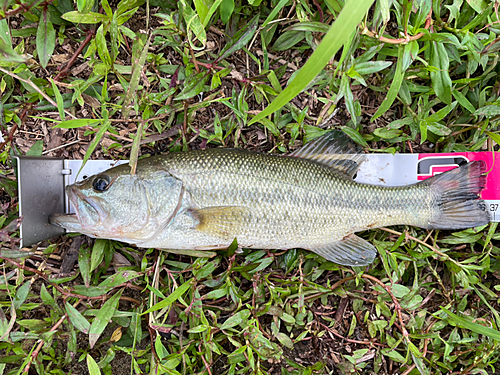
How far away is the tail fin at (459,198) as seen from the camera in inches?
103

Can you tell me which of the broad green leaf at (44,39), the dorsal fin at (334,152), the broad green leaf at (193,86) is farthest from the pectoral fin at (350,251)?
the broad green leaf at (44,39)

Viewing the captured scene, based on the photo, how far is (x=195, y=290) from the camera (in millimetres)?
2592

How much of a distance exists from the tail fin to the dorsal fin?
684 millimetres

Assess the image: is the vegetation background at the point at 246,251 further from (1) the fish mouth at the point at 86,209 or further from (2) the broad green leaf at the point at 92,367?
(1) the fish mouth at the point at 86,209

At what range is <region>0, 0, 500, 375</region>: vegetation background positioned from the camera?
2.49 metres

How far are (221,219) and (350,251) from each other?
1112mm

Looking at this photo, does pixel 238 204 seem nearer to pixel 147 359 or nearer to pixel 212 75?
pixel 212 75

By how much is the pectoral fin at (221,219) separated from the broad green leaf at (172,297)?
0.46 m

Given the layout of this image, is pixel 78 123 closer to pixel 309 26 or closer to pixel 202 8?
pixel 202 8

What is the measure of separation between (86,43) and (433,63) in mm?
2793

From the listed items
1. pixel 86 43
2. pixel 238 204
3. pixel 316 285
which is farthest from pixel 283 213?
pixel 86 43

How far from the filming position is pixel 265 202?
2.45 metres

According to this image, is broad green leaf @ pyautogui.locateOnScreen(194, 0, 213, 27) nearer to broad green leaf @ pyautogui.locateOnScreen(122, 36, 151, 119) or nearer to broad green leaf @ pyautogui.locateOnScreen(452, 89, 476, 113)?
broad green leaf @ pyautogui.locateOnScreen(122, 36, 151, 119)

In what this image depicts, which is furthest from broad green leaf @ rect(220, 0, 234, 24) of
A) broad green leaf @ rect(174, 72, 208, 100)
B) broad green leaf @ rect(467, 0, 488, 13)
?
broad green leaf @ rect(467, 0, 488, 13)
